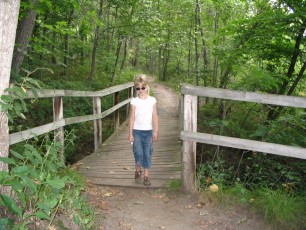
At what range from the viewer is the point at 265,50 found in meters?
7.80

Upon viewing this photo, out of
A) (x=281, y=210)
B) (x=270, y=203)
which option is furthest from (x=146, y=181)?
(x=281, y=210)

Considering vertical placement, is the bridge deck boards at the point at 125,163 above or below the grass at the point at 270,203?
below

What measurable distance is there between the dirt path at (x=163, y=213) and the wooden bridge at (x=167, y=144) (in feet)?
0.93

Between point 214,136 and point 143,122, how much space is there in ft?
3.87

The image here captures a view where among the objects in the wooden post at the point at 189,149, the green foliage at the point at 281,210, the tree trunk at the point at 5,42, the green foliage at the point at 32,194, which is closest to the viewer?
the green foliage at the point at 32,194

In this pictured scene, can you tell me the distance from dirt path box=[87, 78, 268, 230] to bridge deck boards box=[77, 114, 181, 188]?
42 cm

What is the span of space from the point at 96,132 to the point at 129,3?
20.9 ft

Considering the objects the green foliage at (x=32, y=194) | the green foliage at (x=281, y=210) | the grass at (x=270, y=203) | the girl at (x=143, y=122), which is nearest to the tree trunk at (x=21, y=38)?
the girl at (x=143, y=122)

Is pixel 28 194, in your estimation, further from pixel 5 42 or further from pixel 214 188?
pixel 214 188

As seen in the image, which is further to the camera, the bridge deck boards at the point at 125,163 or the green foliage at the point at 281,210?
the bridge deck boards at the point at 125,163

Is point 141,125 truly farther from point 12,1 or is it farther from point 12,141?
point 12,1

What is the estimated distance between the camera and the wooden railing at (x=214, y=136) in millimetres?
3425

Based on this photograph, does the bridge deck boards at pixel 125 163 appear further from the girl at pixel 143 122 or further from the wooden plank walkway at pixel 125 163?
the girl at pixel 143 122

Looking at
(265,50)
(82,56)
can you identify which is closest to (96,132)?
(265,50)
